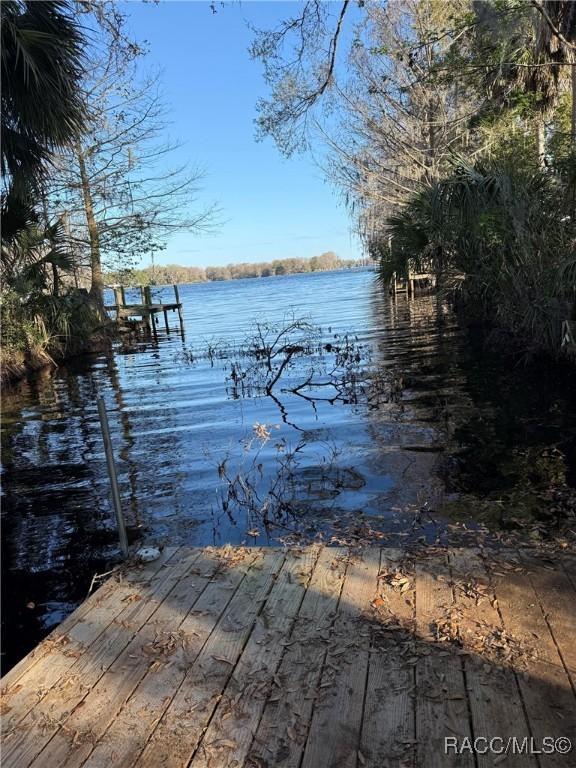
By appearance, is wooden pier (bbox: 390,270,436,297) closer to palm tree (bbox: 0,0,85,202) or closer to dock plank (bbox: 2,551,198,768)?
palm tree (bbox: 0,0,85,202)

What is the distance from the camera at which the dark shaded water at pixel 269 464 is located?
478cm

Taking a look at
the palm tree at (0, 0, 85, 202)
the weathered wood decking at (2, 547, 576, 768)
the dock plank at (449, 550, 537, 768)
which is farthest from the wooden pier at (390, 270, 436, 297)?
the dock plank at (449, 550, 537, 768)

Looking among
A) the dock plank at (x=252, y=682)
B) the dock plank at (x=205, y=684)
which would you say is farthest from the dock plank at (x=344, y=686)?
the dock plank at (x=205, y=684)

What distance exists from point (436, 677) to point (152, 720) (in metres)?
1.05

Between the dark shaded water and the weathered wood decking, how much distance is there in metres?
1.33

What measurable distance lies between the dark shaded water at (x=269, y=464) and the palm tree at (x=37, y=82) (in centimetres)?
391

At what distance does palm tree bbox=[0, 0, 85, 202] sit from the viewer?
6.34m

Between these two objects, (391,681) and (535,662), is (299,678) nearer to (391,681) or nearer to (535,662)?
(391,681)

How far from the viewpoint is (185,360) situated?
16.1 meters

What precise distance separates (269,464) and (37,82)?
192 inches

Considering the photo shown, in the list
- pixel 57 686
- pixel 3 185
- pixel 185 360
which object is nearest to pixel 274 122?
pixel 3 185

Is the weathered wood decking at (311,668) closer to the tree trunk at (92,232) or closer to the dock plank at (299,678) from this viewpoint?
the dock plank at (299,678)

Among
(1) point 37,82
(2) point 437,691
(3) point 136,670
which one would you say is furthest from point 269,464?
(1) point 37,82

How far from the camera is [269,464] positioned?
6.64 m
